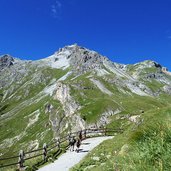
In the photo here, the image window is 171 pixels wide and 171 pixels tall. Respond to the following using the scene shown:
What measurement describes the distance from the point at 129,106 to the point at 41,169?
135 metres

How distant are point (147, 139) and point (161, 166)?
162 cm

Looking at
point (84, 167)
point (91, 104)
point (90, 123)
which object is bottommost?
point (84, 167)

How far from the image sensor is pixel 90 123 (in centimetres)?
15400

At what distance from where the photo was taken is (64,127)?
197250mm

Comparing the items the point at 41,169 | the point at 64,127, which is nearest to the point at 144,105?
the point at 64,127

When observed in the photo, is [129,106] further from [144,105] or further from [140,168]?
[140,168]

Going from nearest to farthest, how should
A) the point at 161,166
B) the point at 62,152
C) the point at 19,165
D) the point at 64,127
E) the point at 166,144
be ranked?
the point at 161,166 → the point at 166,144 → the point at 19,165 → the point at 62,152 → the point at 64,127

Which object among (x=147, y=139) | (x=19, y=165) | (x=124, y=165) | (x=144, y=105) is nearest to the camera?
(x=124, y=165)

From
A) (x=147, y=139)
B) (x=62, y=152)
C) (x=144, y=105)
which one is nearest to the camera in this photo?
(x=147, y=139)

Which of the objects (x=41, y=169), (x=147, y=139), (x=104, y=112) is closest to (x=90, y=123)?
(x=104, y=112)

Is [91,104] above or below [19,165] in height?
above

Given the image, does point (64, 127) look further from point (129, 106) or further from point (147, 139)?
point (147, 139)

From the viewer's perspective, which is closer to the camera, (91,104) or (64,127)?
(91,104)

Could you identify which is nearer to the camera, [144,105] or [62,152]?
[62,152]
